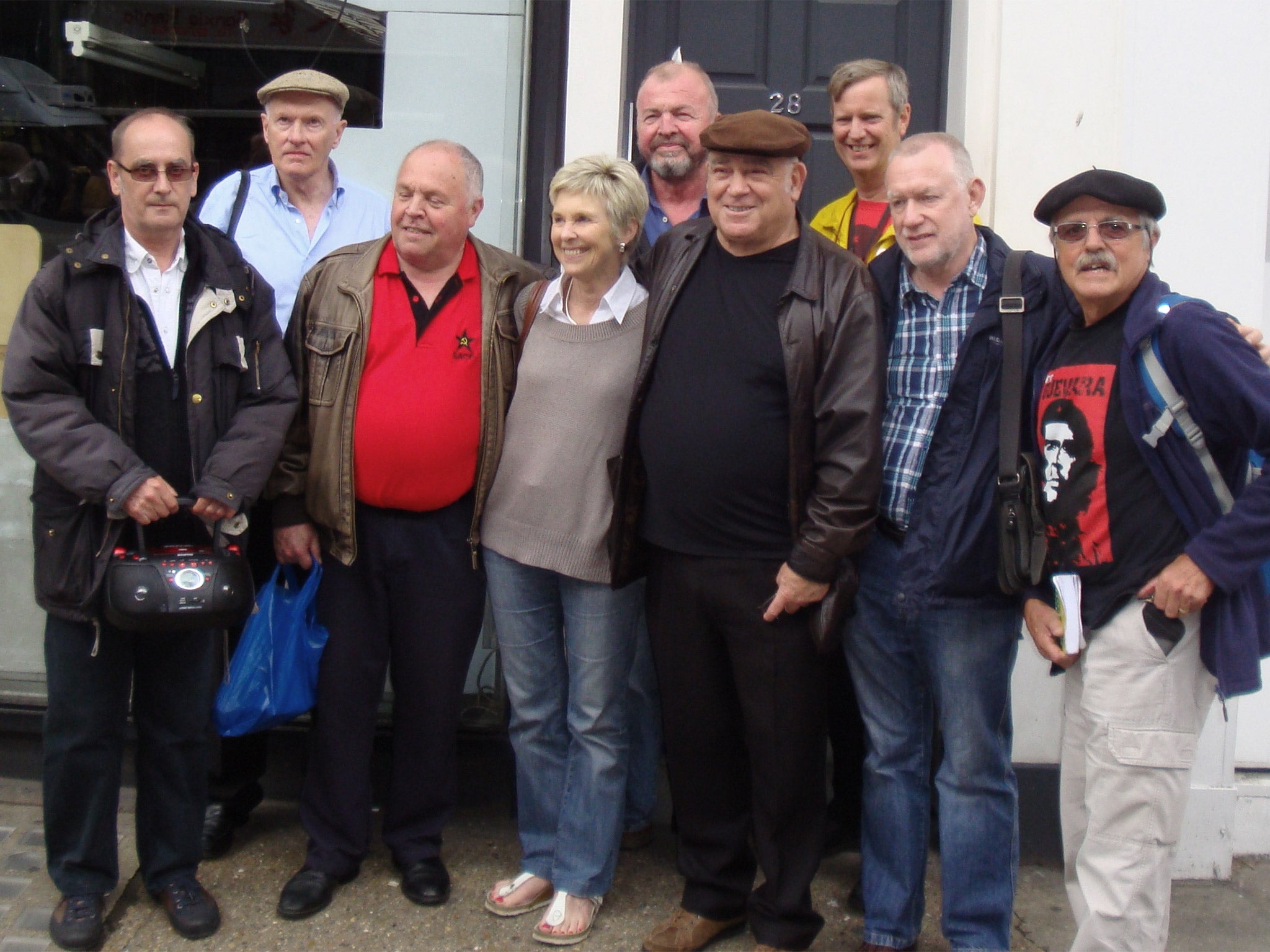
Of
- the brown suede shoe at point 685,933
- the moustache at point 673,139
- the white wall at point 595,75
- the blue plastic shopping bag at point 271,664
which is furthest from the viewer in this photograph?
the white wall at point 595,75

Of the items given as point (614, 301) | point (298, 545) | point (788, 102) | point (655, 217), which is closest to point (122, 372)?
point (298, 545)

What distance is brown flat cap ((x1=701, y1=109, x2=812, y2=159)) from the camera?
282 cm

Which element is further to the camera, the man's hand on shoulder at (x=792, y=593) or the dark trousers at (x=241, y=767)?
the dark trousers at (x=241, y=767)

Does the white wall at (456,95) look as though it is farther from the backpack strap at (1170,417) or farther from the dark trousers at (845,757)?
the backpack strap at (1170,417)

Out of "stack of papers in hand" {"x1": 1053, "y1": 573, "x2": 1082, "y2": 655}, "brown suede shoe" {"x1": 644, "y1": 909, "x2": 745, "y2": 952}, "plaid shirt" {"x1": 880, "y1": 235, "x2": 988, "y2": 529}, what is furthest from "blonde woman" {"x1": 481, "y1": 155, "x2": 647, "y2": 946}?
"stack of papers in hand" {"x1": 1053, "y1": 573, "x2": 1082, "y2": 655}

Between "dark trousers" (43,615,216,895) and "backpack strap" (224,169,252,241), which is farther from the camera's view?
"backpack strap" (224,169,252,241)

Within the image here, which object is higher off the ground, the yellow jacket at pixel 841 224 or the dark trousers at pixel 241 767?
the yellow jacket at pixel 841 224

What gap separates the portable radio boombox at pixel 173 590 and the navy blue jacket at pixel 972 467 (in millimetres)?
1633

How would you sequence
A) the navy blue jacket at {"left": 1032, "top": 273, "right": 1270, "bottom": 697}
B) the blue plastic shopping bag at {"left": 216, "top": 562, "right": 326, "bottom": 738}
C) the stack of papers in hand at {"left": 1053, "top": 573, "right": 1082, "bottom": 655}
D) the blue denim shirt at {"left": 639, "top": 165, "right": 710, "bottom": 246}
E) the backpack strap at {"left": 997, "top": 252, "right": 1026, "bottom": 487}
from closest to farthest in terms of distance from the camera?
the navy blue jacket at {"left": 1032, "top": 273, "right": 1270, "bottom": 697} < the stack of papers in hand at {"left": 1053, "top": 573, "right": 1082, "bottom": 655} < the backpack strap at {"left": 997, "top": 252, "right": 1026, "bottom": 487} < the blue plastic shopping bag at {"left": 216, "top": 562, "right": 326, "bottom": 738} < the blue denim shirt at {"left": 639, "top": 165, "right": 710, "bottom": 246}

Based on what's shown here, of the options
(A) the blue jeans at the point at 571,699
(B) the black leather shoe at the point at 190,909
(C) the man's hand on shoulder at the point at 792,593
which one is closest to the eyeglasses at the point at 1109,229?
(C) the man's hand on shoulder at the point at 792,593

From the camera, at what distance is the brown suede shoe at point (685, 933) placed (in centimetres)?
321

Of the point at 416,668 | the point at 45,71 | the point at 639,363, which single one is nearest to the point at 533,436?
the point at 639,363

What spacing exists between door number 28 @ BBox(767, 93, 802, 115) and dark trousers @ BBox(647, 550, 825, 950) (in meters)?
1.91

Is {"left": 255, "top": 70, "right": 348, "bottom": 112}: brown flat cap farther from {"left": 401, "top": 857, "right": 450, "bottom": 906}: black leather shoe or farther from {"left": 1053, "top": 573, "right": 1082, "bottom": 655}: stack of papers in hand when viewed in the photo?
{"left": 1053, "top": 573, "right": 1082, "bottom": 655}: stack of papers in hand
